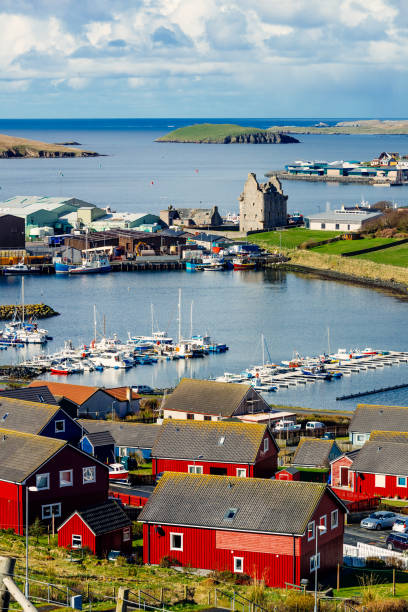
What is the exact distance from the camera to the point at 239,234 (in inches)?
3782

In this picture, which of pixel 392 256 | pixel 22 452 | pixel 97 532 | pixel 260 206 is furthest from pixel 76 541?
pixel 260 206

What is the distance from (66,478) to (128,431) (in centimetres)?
706

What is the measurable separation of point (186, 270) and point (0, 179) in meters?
102

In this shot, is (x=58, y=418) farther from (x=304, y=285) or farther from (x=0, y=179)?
(x=0, y=179)

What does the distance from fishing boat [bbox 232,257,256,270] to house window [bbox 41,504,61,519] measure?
202ft

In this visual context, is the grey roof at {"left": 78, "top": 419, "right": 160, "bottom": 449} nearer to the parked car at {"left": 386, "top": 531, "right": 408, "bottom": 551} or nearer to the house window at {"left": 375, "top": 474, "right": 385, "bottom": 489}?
the house window at {"left": 375, "top": 474, "right": 385, "bottom": 489}

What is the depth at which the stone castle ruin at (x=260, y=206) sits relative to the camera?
9700 cm

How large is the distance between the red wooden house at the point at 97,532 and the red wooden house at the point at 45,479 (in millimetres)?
1020

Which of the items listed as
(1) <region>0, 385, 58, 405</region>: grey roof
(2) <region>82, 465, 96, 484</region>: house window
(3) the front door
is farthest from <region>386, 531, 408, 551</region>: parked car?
(1) <region>0, 385, 58, 405</region>: grey roof

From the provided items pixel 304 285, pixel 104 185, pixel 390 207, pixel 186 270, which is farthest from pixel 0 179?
pixel 304 285


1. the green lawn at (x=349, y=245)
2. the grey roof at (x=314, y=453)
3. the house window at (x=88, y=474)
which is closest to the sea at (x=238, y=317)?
the green lawn at (x=349, y=245)

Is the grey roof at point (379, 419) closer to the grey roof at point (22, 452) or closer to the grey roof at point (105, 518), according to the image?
the grey roof at point (105, 518)

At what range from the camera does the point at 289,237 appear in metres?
92.2

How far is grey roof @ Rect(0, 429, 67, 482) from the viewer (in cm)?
2261
